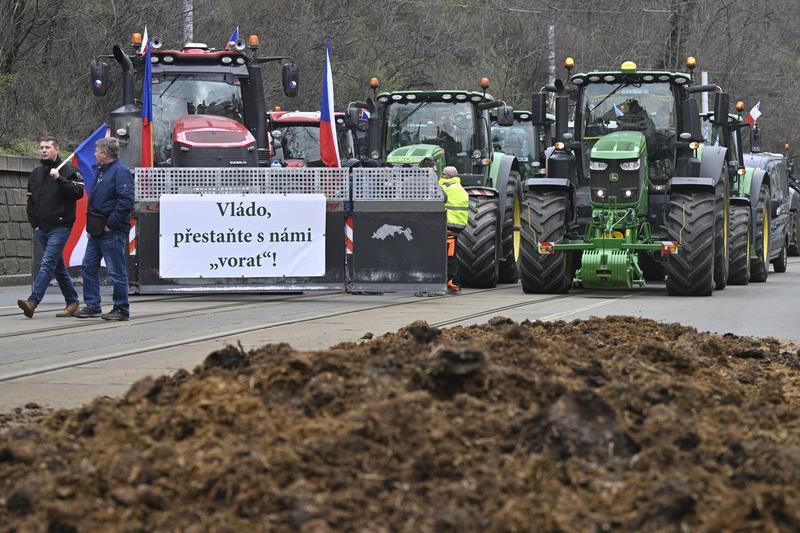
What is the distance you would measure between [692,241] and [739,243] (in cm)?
408

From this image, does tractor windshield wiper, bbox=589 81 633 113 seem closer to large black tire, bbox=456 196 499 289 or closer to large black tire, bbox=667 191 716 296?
large black tire, bbox=667 191 716 296

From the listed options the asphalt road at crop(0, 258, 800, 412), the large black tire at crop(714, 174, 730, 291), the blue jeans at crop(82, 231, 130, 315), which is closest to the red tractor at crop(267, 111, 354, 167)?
the asphalt road at crop(0, 258, 800, 412)

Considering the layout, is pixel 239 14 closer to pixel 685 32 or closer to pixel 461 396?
pixel 685 32

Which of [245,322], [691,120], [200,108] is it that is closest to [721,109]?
[691,120]

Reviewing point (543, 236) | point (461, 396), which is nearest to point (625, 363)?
point (461, 396)

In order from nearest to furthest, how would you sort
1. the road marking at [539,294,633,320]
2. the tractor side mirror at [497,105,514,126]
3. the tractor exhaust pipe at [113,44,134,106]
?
the road marking at [539,294,633,320], the tractor exhaust pipe at [113,44,134,106], the tractor side mirror at [497,105,514,126]

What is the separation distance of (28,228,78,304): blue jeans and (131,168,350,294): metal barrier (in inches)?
91.0

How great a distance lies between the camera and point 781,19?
6166 centimetres

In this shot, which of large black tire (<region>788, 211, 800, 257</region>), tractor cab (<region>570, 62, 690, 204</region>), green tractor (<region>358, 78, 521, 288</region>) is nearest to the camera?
tractor cab (<region>570, 62, 690, 204</region>)

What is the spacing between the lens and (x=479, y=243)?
824 inches

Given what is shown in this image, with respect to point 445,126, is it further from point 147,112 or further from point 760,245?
point 760,245

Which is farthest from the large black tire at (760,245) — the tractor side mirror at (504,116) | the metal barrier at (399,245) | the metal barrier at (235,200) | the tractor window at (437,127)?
the metal barrier at (235,200)

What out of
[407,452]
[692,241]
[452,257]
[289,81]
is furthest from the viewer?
[452,257]

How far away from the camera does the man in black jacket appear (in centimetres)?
1462
